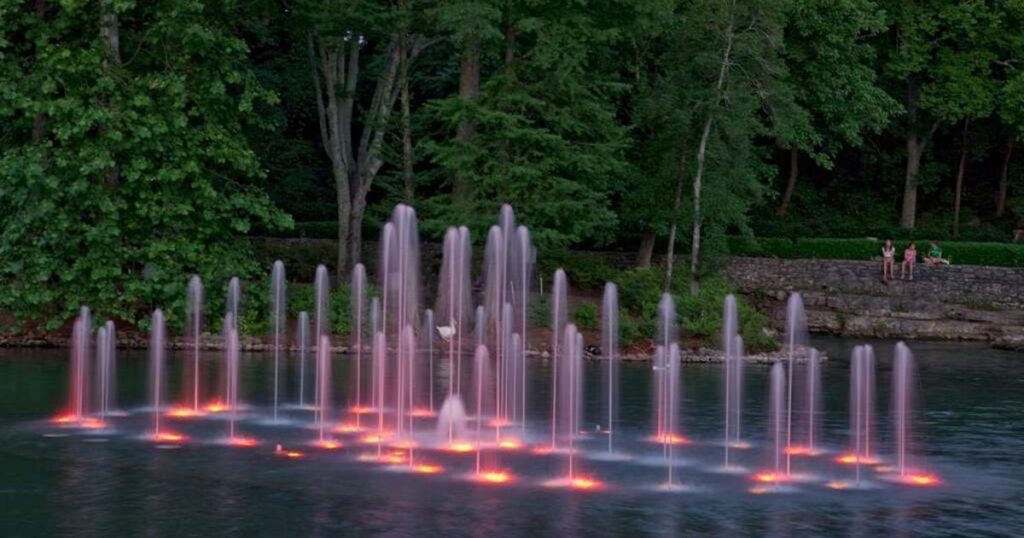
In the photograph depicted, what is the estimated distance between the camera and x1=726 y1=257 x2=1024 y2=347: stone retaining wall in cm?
5172

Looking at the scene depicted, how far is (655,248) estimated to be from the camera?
2189 inches

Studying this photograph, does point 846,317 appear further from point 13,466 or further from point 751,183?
point 13,466

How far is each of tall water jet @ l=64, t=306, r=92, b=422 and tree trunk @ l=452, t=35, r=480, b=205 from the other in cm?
1083

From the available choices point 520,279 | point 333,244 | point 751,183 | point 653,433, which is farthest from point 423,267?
point 653,433

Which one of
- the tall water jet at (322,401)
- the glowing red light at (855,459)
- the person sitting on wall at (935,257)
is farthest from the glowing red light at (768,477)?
the person sitting on wall at (935,257)

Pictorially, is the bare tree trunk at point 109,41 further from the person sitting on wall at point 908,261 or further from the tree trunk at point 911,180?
the tree trunk at point 911,180

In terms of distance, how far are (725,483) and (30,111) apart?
26038 mm

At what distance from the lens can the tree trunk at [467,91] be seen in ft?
146

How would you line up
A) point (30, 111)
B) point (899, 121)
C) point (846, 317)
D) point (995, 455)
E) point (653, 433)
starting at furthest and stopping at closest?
point (899, 121), point (846, 317), point (30, 111), point (653, 433), point (995, 455)

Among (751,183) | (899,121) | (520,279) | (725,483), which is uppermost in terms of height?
(899,121)

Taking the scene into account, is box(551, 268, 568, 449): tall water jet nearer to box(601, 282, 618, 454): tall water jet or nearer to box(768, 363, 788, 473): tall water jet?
box(601, 282, 618, 454): tall water jet

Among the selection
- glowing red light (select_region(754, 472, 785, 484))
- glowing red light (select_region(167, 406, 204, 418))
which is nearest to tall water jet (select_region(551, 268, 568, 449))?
glowing red light (select_region(754, 472, 785, 484))

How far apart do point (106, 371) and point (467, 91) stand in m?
14.6

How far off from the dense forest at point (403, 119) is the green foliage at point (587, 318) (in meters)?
2.02
